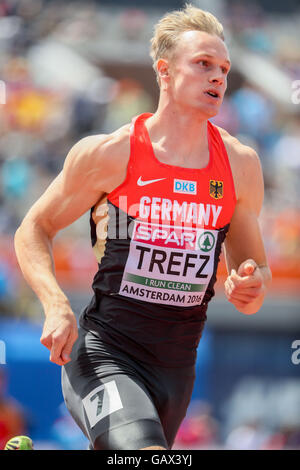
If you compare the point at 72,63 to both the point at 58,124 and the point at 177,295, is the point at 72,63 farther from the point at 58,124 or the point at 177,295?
the point at 177,295

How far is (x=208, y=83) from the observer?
320 cm

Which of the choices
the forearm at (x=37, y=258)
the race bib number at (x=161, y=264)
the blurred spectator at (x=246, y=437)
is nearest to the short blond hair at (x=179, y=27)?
the race bib number at (x=161, y=264)

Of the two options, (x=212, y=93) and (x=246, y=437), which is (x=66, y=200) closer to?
(x=212, y=93)

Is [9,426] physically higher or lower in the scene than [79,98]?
lower

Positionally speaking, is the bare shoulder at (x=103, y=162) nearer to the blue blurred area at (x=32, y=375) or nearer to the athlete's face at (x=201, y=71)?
the athlete's face at (x=201, y=71)

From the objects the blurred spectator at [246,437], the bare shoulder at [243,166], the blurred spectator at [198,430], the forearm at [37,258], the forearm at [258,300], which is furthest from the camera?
the blurred spectator at [246,437]

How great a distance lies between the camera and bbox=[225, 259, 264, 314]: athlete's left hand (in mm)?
3016

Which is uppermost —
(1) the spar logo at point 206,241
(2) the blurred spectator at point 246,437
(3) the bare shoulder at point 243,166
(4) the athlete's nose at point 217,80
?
(4) the athlete's nose at point 217,80

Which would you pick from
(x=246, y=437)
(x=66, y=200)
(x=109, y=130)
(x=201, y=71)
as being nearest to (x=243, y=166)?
(x=201, y=71)

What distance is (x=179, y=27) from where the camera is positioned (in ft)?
10.9

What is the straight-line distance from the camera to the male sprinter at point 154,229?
10.5 feet

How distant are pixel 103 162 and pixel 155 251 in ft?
1.45

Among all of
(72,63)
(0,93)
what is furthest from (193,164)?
(72,63)

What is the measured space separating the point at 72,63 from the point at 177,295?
12.7 m
